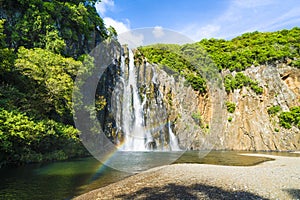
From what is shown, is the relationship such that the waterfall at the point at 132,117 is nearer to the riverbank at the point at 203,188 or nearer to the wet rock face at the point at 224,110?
the wet rock face at the point at 224,110

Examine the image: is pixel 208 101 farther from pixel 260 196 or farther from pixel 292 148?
pixel 260 196

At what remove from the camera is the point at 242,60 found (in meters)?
42.3

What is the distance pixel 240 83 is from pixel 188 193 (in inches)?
1403

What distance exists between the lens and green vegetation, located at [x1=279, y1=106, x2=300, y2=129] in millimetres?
34719

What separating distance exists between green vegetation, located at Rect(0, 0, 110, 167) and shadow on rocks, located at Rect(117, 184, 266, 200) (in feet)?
25.6

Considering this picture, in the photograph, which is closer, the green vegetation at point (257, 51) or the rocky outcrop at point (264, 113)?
the rocky outcrop at point (264, 113)

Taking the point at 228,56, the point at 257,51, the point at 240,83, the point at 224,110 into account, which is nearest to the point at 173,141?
the point at 224,110

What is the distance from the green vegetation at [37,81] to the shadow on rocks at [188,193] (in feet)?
25.6

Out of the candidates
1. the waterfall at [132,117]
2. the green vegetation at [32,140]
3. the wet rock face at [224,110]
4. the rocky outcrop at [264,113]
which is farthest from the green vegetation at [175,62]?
the green vegetation at [32,140]

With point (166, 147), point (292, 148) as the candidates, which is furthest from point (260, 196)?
point (292, 148)

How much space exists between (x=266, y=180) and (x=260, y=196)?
2.85 metres

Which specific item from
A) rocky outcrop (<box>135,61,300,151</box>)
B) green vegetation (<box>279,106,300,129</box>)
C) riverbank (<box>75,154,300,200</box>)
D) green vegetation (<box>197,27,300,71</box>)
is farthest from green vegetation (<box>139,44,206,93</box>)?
riverbank (<box>75,154,300,200</box>)

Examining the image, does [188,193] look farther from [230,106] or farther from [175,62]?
[175,62]

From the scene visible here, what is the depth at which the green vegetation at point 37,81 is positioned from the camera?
1300 centimetres
